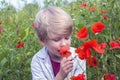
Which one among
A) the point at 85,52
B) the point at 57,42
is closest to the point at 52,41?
the point at 57,42

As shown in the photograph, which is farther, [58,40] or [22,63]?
[22,63]

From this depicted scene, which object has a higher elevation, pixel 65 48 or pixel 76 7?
pixel 65 48

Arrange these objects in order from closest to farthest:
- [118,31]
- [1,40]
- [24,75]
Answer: [118,31]
[24,75]
[1,40]

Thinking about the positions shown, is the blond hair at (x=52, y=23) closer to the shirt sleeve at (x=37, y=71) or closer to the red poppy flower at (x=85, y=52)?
the shirt sleeve at (x=37, y=71)

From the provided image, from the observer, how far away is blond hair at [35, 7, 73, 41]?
2.09m

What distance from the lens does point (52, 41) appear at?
2074 mm

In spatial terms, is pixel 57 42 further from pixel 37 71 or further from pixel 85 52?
pixel 85 52

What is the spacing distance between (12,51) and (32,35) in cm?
86

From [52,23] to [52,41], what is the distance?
113 mm

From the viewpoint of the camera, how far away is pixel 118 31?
2.49 m

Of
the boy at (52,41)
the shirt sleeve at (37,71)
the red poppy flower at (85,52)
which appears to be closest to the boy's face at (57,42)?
the boy at (52,41)

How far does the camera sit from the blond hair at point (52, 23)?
2.09 meters

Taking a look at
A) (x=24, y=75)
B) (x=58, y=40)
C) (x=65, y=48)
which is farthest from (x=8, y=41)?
(x=65, y=48)

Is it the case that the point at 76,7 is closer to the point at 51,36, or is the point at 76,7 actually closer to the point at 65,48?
the point at 51,36
